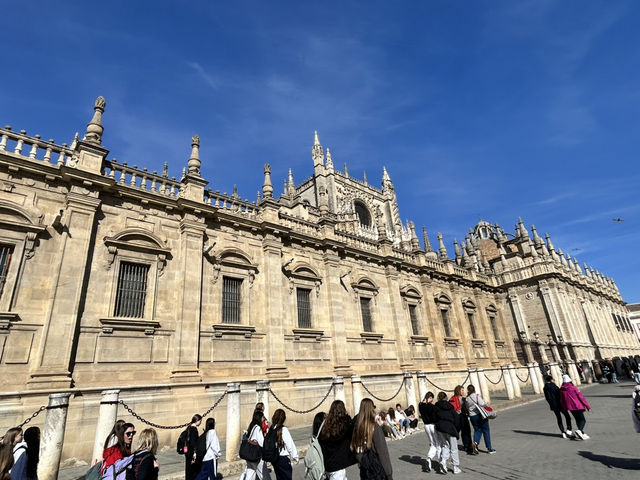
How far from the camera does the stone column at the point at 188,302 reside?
11633 millimetres

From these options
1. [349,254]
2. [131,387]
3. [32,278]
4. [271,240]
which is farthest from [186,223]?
[349,254]

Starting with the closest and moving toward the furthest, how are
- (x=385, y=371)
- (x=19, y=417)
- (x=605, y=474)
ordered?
(x=605, y=474) → (x=19, y=417) → (x=385, y=371)

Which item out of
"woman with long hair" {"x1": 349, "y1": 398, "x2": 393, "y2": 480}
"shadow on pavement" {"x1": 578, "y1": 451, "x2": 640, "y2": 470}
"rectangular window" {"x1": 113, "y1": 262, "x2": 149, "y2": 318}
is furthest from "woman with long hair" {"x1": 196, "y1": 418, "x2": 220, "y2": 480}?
"shadow on pavement" {"x1": 578, "y1": 451, "x2": 640, "y2": 470}

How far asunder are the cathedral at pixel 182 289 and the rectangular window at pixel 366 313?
3.6 inches

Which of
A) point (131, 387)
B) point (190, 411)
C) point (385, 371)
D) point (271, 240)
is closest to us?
point (131, 387)

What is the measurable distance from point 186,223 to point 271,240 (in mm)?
3853

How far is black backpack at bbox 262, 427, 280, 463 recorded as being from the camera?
549cm

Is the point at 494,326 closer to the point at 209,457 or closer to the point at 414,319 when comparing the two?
the point at 414,319

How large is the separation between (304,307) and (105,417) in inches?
383

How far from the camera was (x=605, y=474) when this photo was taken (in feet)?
20.1

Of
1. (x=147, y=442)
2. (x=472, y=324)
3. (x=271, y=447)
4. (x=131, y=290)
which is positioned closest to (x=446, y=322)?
(x=472, y=324)

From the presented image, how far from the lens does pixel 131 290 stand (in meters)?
11.8

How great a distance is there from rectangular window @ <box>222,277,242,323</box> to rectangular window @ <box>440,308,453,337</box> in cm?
1540

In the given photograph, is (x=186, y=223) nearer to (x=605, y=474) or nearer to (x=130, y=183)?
(x=130, y=183)
